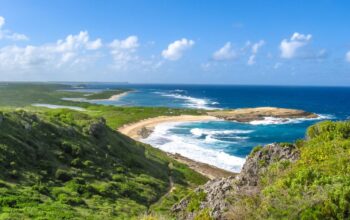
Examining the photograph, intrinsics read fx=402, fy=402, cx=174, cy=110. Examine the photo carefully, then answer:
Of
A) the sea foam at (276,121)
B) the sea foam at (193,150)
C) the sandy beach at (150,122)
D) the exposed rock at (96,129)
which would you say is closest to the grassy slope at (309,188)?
the exposed rock at (96,129)

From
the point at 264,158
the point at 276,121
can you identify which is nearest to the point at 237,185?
the point at 264,158

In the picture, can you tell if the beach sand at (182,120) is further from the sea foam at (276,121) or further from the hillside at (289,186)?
the hillside at (289,186)

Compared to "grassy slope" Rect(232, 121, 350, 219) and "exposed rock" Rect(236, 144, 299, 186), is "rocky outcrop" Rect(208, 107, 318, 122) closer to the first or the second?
"exposed rock" Rect(236, 144, 299, 186)

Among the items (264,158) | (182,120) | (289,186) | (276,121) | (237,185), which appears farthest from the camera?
(276,121)

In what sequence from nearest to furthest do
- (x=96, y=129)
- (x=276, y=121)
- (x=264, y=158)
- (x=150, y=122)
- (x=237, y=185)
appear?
(x=237, y=185)
(x=264, y=158)
(x=96, y=129)
(x=150, y=122)
(x=276, y=121)

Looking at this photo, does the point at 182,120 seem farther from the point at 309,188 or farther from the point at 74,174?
the point at 309,188

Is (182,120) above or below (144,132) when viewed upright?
above
